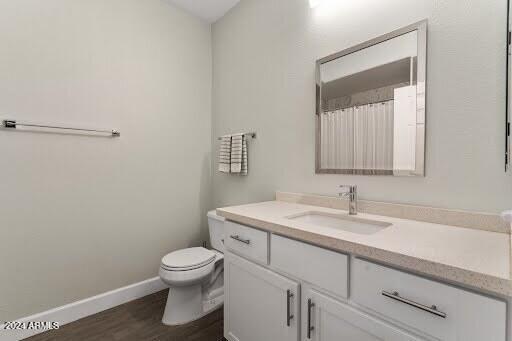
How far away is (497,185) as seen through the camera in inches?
37.5

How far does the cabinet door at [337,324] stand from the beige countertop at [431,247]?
0.69 feet

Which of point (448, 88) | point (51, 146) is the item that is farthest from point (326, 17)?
→ point (51, 146)

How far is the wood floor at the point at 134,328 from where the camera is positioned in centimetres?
152

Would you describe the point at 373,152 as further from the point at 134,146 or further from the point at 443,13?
the point at 134,146

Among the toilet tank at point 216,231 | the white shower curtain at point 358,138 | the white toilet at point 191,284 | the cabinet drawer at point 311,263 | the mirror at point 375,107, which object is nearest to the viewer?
the cabinet drawer at point 311,263

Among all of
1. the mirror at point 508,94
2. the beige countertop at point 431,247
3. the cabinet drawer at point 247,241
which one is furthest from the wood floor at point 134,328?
the mirror at point 508,94

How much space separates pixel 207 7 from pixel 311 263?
2.33 m

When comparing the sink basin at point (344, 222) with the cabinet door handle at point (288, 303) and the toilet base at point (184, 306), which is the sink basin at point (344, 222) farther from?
the toilet base at point (184, 306)

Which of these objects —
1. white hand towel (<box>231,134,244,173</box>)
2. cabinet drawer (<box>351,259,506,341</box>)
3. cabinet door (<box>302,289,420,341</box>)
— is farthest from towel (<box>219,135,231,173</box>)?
cabinet drawer (<box>351,259,506,341</box>)

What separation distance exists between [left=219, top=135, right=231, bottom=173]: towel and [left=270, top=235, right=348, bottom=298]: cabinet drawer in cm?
110

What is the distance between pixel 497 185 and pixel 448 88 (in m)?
0.45

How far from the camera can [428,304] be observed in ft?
2.22

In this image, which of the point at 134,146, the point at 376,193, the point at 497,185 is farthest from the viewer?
the point at 134,146

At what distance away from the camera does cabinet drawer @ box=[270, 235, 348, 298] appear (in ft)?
2.85
